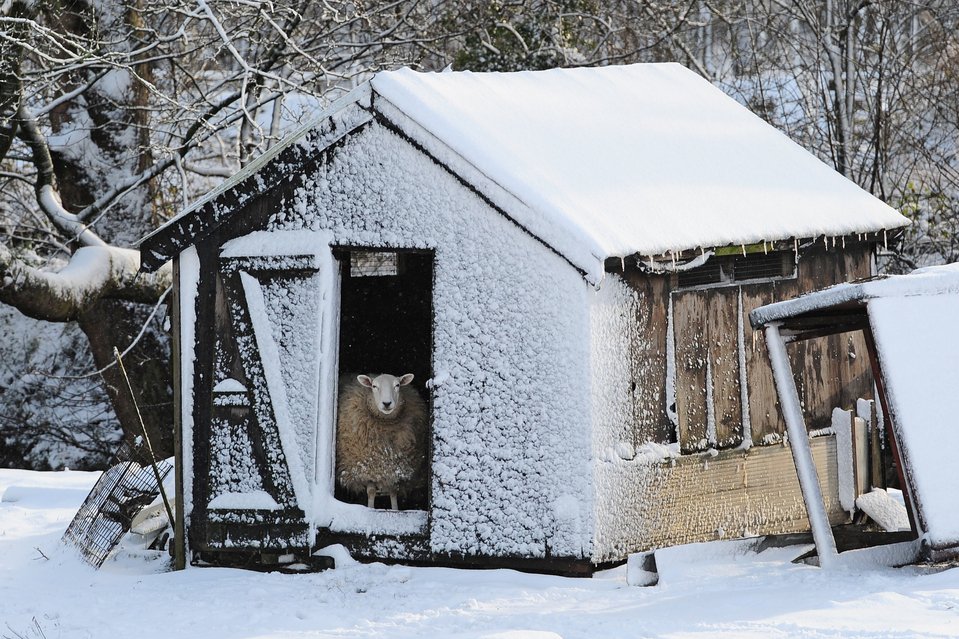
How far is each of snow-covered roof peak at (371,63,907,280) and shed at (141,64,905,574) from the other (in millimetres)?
29

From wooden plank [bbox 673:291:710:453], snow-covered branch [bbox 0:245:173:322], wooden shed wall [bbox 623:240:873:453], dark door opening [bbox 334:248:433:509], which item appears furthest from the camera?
snow-covered branch [bbox 0:245:173:322]

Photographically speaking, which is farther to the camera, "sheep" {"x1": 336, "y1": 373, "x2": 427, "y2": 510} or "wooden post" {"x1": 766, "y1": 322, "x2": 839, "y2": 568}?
"sheep" {"x1": 336, "y1": 373, "x2": 427, "y2": 510}

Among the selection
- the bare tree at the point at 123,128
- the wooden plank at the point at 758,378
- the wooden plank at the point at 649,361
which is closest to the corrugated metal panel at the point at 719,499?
the wooden plank at the point at 758,378

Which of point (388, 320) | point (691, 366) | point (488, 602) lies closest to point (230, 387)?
point (488, 602)

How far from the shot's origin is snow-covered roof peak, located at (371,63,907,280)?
820 cm

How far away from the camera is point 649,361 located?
27.8 ft

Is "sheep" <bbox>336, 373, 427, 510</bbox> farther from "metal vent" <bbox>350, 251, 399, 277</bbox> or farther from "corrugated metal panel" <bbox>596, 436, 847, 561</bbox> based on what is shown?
"metal vent" <bbox>350, 251, 399, 277</bbox>

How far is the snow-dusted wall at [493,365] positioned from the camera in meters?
8.00

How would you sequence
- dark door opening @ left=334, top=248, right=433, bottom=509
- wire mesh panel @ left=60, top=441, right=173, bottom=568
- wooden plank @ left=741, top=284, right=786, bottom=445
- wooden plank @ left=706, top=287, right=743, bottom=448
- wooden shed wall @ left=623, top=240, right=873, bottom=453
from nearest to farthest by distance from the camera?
wooden shed wall @ left=623, top=240, right=873, bottom=453 < wooden plank @ left=706, top=287, right=743, bottom=448 < wooden plank @ left=741, top=284, right=786, bottom=445 < wire mesh panel @ left=60, top=441, right=173, bottom=568 < dark door opening @ left=334, top=248, right=433, bottom=509

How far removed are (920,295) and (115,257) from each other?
9.77 m

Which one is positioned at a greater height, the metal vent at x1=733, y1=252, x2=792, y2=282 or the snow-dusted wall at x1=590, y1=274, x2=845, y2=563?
the metal vent at x1=733, y1=252, x2=792, y2=282

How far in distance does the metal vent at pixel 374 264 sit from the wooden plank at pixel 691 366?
3909 millimetres

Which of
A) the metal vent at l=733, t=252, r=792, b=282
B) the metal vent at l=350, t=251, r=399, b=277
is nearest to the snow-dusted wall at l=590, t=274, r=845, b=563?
the metal vent at l=733, t=252, r=792, b=282

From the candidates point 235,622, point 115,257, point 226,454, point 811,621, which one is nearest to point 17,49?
point 115,257
